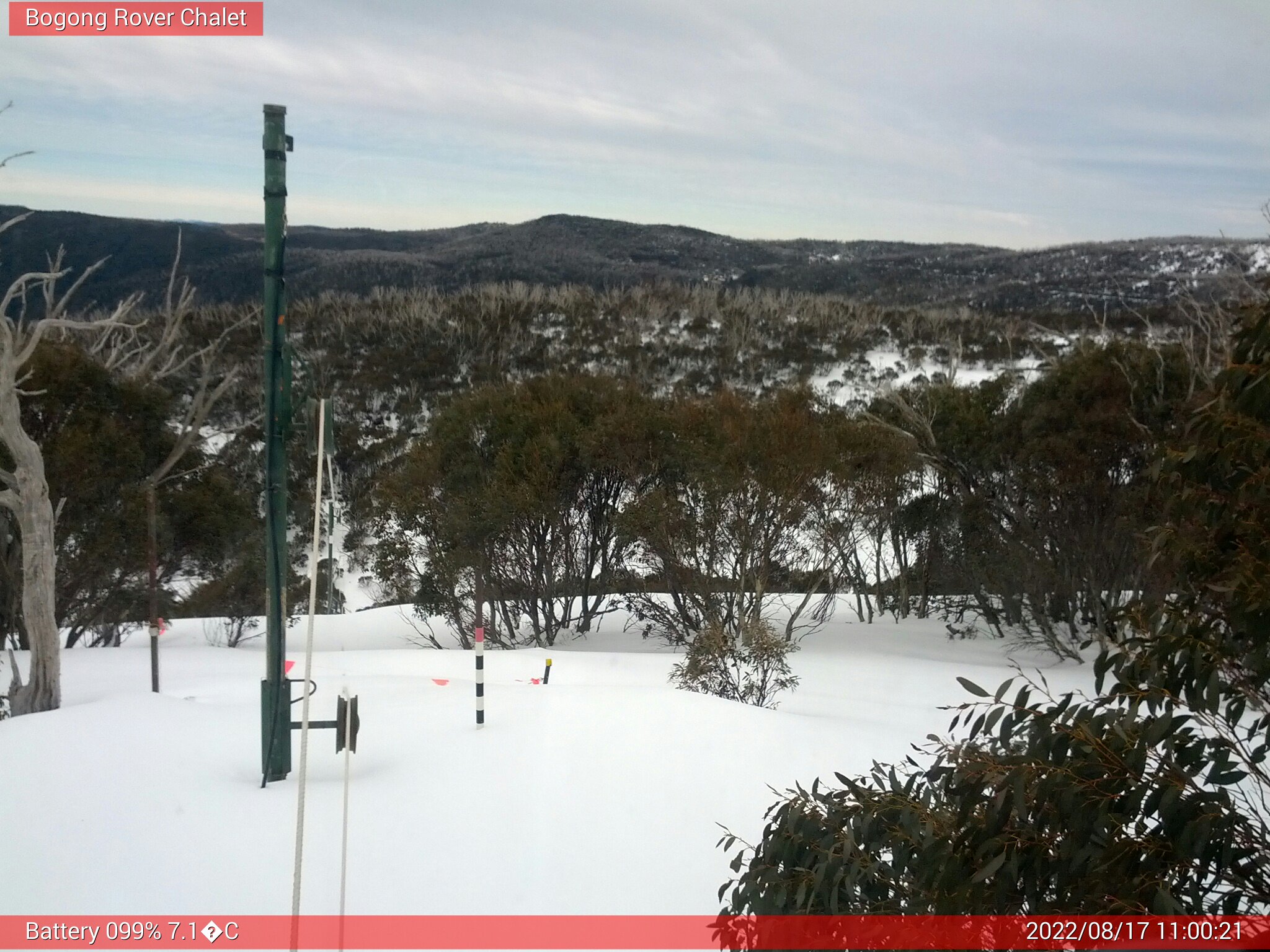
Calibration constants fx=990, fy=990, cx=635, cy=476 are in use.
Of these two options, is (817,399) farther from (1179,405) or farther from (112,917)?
(112,917)

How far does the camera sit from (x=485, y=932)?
4051 millimetres

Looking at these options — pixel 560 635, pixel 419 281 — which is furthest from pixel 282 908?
pixel 419 281

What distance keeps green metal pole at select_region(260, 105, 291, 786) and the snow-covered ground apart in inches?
9.7

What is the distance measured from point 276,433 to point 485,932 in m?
3.05

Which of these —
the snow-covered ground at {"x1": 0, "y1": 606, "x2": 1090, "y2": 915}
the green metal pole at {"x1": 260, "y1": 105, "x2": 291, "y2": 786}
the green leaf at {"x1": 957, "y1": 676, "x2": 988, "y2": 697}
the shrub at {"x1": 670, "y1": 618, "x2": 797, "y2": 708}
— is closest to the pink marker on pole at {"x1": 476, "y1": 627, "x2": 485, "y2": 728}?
the snow-covered ground at {"x1": 0, "y1": 606, "x2": 1090, "y2": 915}

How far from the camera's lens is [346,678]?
9.89m

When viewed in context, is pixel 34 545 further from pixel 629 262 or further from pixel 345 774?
pixel 629 262

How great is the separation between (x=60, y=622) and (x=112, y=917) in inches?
603

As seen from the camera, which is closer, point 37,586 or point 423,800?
point 423,800

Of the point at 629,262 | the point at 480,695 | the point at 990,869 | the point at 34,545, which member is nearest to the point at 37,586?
→ the point at 34,545

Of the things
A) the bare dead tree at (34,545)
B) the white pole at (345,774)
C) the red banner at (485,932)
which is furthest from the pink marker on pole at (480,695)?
the bare dead tree at (34,545)

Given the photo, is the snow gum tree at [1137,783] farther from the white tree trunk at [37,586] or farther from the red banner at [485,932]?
the white tree trunk at [37,586]

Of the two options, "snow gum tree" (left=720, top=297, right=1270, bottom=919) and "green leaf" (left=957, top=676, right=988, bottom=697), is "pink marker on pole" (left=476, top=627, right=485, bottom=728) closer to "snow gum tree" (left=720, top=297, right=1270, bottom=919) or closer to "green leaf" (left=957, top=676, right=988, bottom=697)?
"snow gum tree" (left=720, top=297, right=1270, bottom=919)

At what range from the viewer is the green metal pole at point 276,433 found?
541cm
